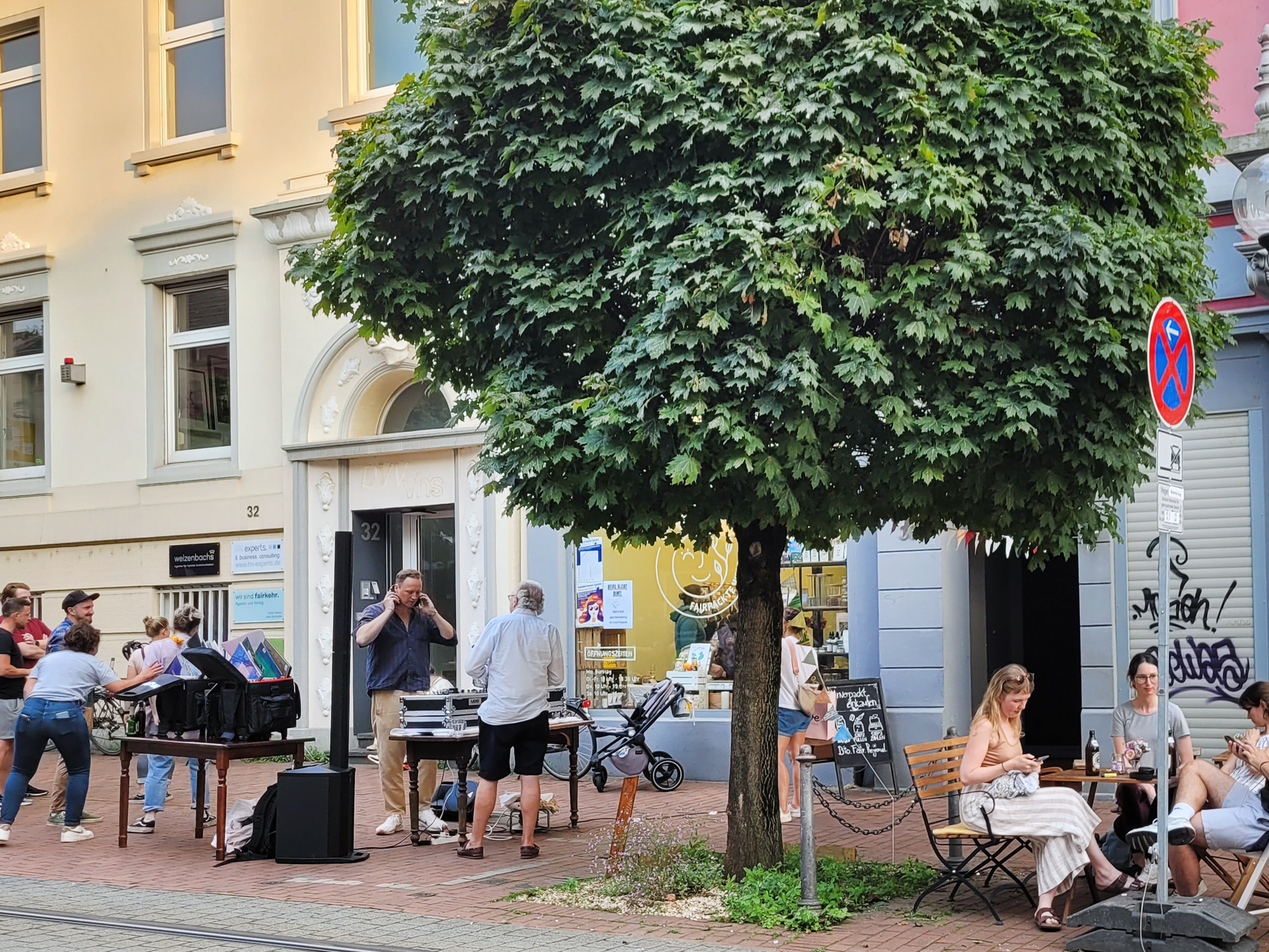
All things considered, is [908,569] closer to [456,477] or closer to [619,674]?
[619,674]

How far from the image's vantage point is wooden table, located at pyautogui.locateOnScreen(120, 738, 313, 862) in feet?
33.8

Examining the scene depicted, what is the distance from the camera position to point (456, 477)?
16578 mm

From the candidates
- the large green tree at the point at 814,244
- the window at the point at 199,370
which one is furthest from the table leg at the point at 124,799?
the window at the point at 199,370

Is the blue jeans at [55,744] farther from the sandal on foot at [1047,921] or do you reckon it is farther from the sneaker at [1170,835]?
the sneaker at [1170,835]

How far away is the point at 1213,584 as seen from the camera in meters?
12.4

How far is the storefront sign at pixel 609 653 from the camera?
15625 millimetres

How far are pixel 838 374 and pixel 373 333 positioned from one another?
324cm

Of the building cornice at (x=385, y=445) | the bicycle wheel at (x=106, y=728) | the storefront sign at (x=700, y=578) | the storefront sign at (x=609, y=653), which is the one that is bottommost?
the bicycle wheel at (x=106, y=728)

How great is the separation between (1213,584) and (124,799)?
8789 mm

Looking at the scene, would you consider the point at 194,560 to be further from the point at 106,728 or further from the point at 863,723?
the point at 863,723

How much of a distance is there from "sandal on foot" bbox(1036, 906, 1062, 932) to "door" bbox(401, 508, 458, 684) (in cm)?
970

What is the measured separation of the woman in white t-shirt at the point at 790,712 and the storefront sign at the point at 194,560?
848cm

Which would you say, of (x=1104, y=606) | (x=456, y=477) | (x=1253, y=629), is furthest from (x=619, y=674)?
(x=1253, y=629)

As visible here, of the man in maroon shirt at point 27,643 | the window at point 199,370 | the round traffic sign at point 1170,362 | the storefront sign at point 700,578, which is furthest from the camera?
the window at point 199,370
